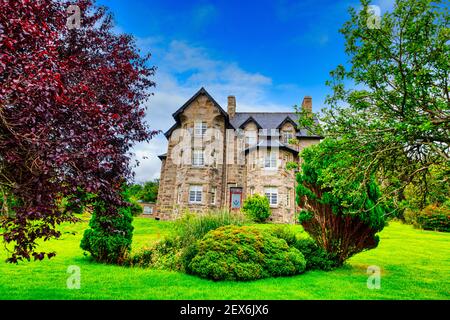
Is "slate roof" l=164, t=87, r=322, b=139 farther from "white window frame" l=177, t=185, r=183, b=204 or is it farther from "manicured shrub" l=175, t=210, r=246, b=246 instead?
"manicured shrub" l=175, t=210, r=246, b=246

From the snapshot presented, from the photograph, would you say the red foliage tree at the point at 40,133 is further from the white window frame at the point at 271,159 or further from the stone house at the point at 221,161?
the white window frame at the point at 271,159

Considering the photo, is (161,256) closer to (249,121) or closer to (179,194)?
(179,194)

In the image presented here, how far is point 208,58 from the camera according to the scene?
12398 mm

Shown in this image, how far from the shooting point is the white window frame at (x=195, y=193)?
28.1 m

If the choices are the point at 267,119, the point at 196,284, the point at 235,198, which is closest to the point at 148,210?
the point at 235,198

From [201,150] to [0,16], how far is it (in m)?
25.1

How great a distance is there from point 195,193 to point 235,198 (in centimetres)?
400

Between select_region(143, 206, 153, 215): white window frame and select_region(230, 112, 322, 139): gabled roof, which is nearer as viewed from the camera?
select_region(230, 112, 322, 139): gabled roof

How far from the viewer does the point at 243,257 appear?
357 inches

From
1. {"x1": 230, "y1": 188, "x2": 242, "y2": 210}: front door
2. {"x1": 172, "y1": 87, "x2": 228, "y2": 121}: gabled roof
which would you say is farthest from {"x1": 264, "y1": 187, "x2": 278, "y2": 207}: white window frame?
{"x1": 172, "y1": 87, "x2": 228, "y2": 121}: gabled roof

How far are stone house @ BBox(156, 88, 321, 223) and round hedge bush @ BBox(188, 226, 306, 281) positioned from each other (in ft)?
58.9

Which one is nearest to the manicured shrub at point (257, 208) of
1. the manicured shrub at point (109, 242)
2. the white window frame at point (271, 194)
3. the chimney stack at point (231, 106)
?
the white window frame at point (271, 194)

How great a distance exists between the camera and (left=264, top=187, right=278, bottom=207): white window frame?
28.3m

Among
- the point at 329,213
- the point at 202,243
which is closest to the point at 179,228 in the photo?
the point at 202,243
